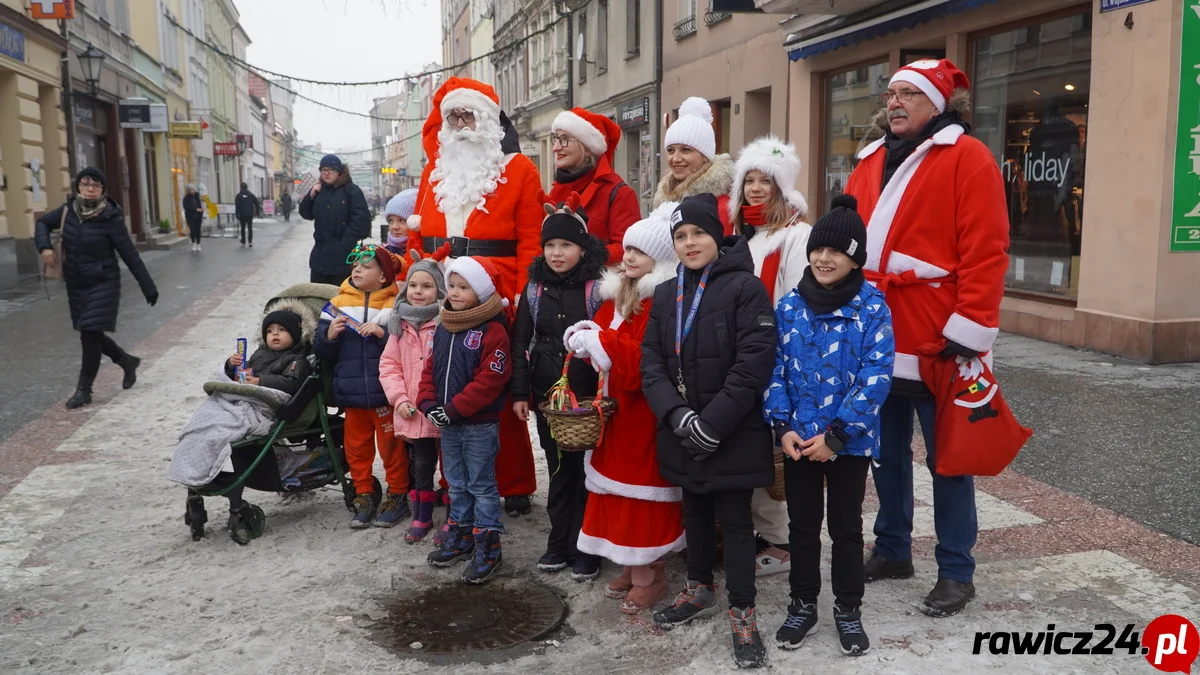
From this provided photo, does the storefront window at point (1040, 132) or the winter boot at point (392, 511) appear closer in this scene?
the winter boot at point (392, 511)

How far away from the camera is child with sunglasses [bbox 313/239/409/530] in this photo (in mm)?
4711

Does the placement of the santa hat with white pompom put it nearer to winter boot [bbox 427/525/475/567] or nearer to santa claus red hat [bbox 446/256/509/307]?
santa claus red hat [bbox 446/256/509/307]

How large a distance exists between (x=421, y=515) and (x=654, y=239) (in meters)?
1.88

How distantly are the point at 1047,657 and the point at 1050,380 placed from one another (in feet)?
A: 15.3

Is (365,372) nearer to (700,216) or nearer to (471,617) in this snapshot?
(471,617)

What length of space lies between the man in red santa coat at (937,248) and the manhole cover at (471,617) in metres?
1.51

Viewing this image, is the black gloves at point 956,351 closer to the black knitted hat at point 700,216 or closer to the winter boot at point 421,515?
the black knitted hat at point 700,216

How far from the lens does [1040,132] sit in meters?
9.55

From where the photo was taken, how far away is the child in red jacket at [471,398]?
4.10 m

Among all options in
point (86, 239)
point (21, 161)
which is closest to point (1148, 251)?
point (86, 239)

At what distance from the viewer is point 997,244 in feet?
10.9

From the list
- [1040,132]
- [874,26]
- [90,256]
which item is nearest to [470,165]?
[90,256]

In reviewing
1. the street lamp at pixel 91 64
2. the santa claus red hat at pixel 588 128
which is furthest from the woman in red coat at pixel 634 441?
the street lamp at pixel 91 64

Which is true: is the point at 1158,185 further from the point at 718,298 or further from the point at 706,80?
the point at 706,80
